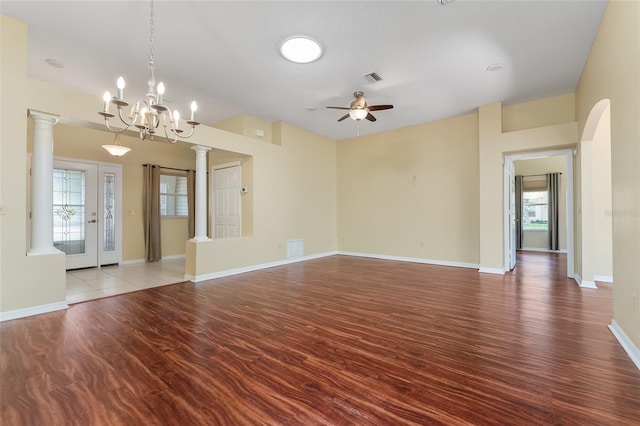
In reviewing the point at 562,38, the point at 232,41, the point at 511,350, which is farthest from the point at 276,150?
the point at 511,350

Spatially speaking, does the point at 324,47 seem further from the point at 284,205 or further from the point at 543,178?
the point at 543,178

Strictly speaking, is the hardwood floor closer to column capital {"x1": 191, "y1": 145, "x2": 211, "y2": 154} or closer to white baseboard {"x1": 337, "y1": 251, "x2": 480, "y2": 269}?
white baseboard {"x1": 337, "y1": 251, "x2": 480, "y2": 269}

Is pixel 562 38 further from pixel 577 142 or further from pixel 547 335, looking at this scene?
pixel 547 335

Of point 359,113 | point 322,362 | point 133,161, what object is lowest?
point 322,362

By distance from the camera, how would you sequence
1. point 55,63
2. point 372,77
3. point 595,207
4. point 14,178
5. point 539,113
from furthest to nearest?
point 539,113 → point 595,207 → point 372,77 → point 55,63 → point 14,178

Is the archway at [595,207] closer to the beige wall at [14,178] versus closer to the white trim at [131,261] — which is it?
the beige wall at [14,178]

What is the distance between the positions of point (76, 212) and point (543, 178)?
12393 mm

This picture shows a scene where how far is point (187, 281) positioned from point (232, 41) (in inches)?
149

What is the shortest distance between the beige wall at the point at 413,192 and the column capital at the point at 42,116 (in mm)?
6038

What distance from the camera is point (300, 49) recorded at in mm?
3432

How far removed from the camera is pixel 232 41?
3.29 metres

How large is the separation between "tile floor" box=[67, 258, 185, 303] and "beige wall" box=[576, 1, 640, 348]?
5.64m

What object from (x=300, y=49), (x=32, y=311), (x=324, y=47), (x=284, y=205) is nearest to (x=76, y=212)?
(x=32, y=311)

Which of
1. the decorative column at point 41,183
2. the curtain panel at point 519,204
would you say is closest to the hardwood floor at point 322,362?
the decorative column at point 41,183
